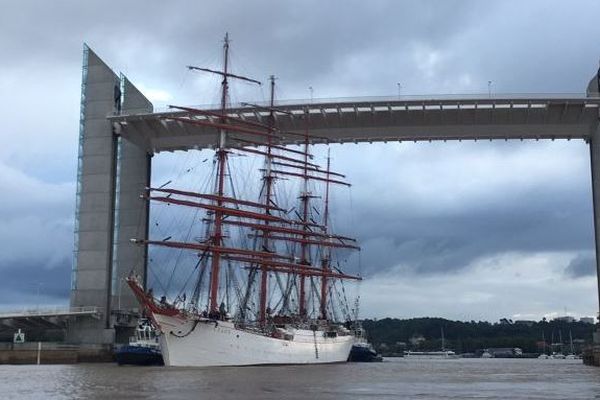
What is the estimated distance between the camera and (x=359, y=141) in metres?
74.8

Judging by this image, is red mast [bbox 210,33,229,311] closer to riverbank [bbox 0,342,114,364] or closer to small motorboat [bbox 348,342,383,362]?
riverbank [bbox 0,342,114,364]

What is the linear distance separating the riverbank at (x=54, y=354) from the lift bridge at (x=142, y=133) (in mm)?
1590

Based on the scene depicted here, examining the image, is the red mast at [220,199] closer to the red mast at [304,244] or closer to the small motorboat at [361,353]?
the red mast at [304,244]

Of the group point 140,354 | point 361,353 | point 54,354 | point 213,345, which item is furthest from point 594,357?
point 54,354

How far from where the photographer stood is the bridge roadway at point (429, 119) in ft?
233

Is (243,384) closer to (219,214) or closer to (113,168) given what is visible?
(219,214)

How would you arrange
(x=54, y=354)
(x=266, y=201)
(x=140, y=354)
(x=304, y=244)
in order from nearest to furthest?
(x=140, y=354)
(x=54, y=354)
(x=266, y=201)
(x=304, y=244)

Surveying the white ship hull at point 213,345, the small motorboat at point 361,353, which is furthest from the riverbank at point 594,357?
the small motorboat at point 361,353

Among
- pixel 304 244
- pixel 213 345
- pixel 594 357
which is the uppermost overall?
pixel 304 244

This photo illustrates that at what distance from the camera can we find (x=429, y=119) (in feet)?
239

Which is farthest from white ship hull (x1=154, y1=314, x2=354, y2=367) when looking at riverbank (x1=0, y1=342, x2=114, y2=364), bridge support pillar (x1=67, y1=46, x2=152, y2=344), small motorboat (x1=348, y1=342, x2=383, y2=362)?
small motorboat (x1=348, y1=342, x2=383, y2=362)

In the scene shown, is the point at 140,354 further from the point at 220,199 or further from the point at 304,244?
the point at 304,244

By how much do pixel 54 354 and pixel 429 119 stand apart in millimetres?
37036

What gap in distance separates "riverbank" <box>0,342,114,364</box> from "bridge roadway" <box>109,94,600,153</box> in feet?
65.3
